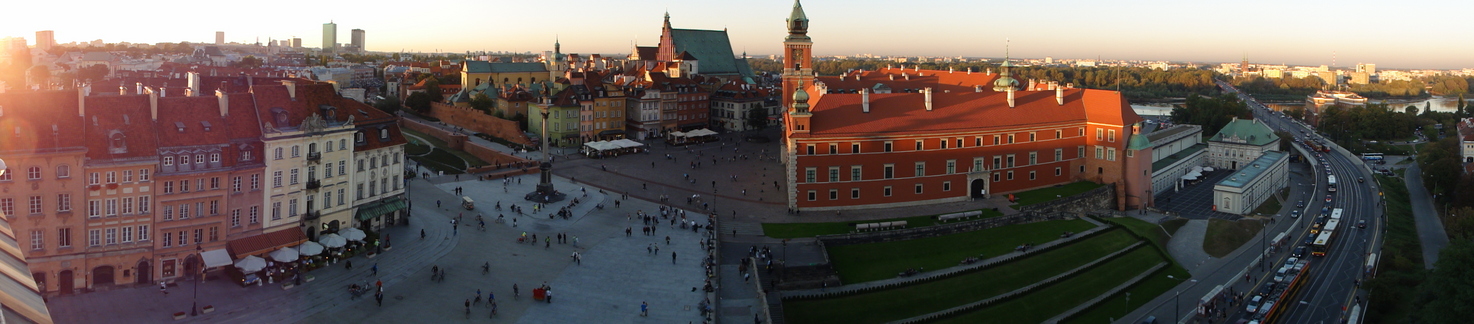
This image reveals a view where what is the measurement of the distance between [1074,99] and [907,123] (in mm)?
15767

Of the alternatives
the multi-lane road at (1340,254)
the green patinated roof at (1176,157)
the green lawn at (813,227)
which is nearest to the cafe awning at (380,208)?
the green lawn at (813,227)

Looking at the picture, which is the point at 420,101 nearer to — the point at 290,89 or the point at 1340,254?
the point at 290,89

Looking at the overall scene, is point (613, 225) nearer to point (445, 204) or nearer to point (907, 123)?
point (445, 204)

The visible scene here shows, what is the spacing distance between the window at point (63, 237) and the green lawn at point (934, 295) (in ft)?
90.9

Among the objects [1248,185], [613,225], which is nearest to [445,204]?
[613,225]

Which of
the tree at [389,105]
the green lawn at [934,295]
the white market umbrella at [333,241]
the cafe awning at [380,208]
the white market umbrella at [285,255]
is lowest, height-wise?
the green lawn at [934,295]

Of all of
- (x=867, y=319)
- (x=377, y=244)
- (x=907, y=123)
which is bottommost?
(x=867, y=319)

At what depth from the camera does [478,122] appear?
9344cm

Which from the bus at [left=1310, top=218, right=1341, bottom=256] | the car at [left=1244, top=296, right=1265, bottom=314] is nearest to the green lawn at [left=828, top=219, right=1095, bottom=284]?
the car at [left=1244, top=296, right=1265, bottom=314]

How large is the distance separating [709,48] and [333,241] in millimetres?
92018

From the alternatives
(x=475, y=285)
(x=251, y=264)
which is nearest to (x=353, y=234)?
(x=251, y=264)

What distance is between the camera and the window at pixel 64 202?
36.2 meters

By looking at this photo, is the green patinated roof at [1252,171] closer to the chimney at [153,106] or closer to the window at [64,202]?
the chimney at [153,106]

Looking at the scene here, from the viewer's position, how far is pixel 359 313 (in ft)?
117
